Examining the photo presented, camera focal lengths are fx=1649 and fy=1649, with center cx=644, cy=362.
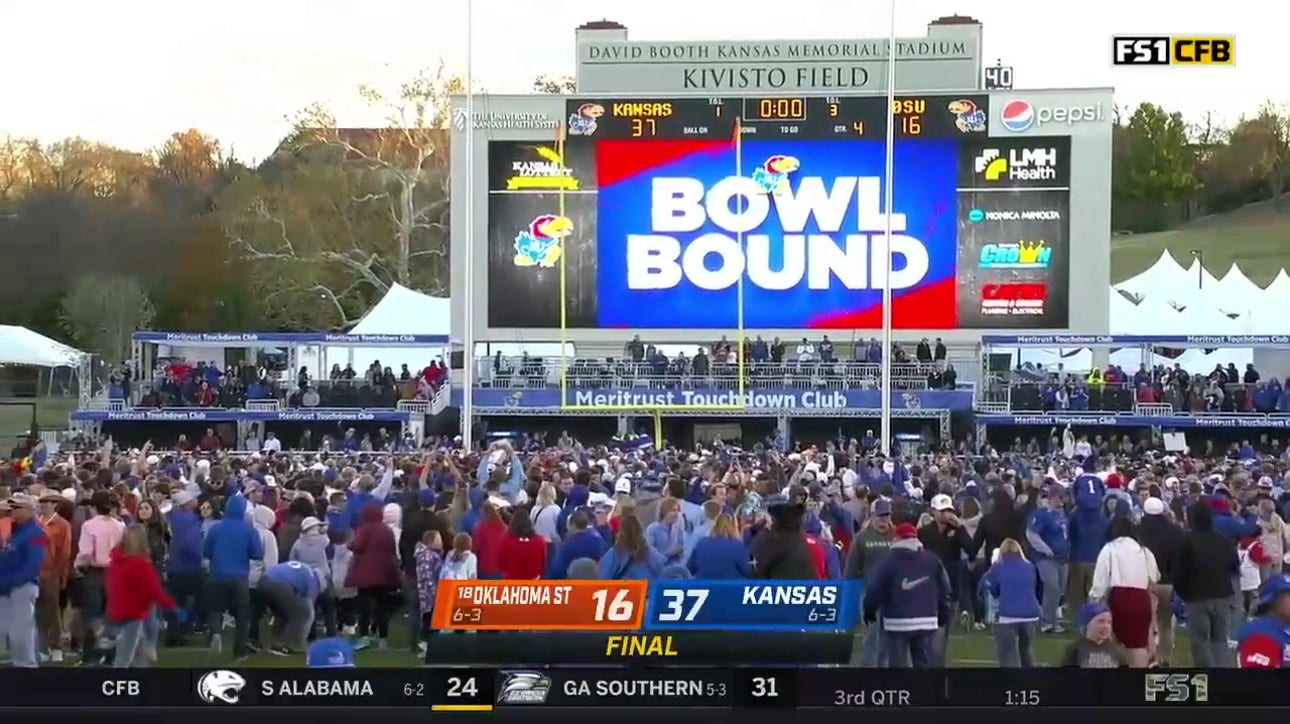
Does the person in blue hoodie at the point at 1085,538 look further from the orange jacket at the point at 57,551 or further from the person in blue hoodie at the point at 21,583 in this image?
the person in blue hoodie at the point at 21,583

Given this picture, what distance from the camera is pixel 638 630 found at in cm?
987

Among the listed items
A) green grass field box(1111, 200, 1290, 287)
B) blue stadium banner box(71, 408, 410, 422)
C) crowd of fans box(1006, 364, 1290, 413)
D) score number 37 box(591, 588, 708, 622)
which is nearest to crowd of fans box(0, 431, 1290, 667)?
score number 37 box(591, 588, 708, 622)

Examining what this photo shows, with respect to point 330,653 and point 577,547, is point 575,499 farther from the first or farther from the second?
point 330,653

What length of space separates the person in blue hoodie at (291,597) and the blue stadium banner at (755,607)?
9.06 feet

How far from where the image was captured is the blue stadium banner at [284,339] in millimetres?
18766

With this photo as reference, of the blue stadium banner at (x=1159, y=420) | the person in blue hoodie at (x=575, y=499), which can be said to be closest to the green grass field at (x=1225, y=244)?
the blue stadium banner at (x=1159, y=420)

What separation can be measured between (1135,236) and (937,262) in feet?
12.4

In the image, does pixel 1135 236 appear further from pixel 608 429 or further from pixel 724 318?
pixel 608 429

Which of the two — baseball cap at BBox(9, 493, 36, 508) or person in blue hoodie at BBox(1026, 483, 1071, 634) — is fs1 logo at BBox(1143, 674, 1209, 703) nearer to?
person in blue hoodie at BBox(1026, 483, 1071, 634)

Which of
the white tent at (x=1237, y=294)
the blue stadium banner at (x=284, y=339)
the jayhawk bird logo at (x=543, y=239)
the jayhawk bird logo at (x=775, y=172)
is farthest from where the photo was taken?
the white tent at (x=1237, y=294)

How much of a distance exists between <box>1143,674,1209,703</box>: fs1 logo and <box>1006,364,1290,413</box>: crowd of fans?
19.6 m

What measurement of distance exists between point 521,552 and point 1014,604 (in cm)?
310

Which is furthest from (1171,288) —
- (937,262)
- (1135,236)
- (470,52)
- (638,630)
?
(638,630)

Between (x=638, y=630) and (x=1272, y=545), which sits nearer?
(x=638, y=630)
